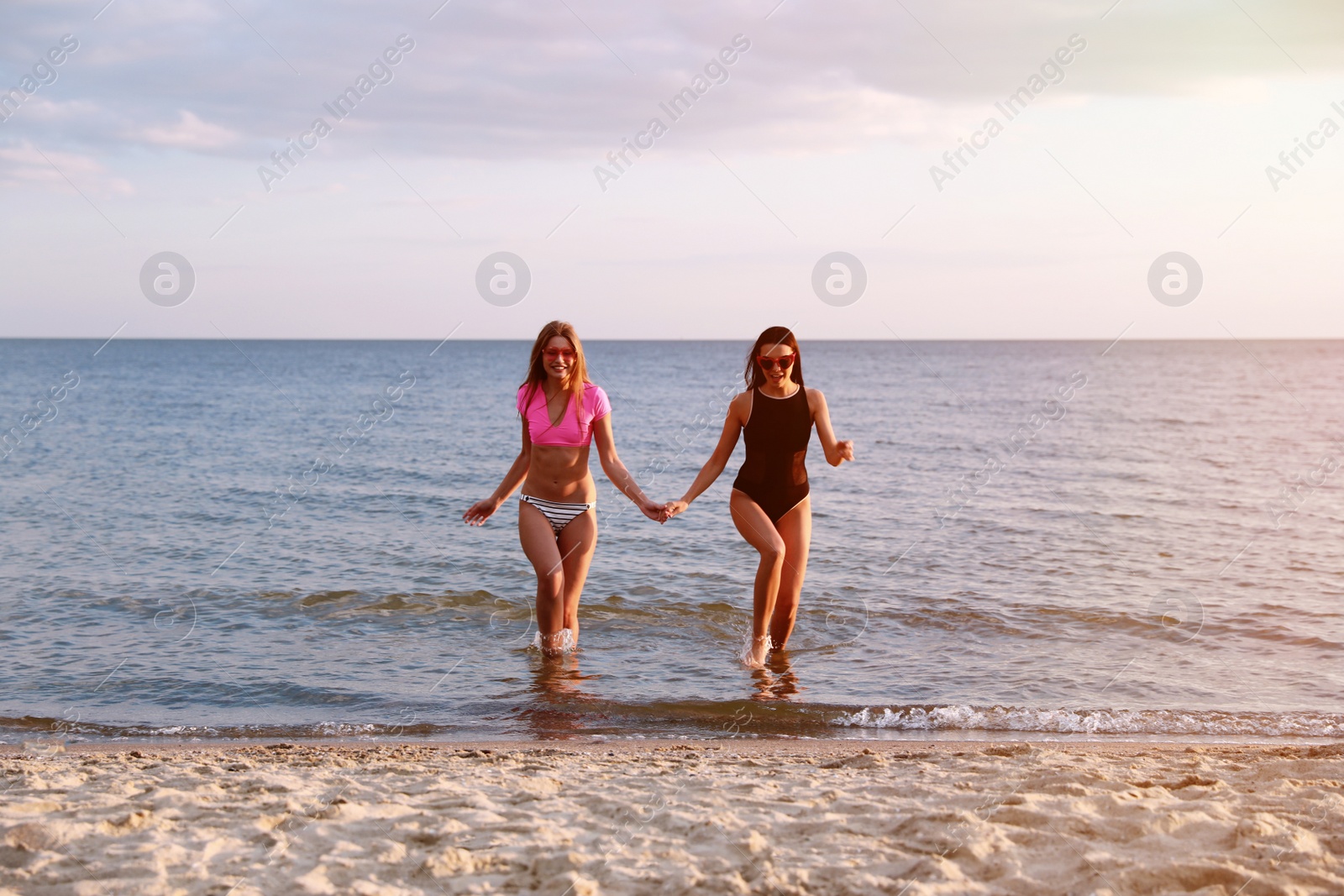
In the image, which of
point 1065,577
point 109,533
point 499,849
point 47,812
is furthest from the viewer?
point 109,533

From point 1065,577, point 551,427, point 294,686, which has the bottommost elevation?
point 294,686

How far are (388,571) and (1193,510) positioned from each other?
12102 mm

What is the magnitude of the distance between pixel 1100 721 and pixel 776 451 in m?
2.88

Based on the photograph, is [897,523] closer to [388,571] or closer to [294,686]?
[388,571]

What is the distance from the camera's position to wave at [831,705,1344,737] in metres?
6.58

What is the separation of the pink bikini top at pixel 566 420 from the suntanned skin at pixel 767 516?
0.85m

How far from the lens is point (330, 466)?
67.8 feet

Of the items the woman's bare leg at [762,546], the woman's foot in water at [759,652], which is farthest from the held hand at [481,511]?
the woman's foot in water at [759,652]

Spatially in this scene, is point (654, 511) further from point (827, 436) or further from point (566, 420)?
point (827, 436)

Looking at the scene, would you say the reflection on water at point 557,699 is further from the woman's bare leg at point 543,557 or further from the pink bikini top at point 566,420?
the pink bikini top at point 566,420

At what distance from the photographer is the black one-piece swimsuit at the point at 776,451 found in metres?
7.25

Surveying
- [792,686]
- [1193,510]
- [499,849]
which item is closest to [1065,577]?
[792,686]

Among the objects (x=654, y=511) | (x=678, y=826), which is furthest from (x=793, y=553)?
(x=678, y=826)

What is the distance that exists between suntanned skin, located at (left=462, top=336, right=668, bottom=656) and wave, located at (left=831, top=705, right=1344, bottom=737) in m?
2.19
